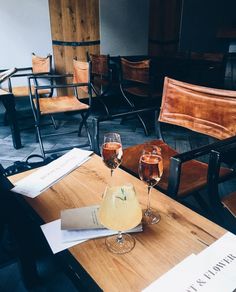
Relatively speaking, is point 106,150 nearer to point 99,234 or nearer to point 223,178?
point 99,234

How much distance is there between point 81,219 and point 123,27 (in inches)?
156

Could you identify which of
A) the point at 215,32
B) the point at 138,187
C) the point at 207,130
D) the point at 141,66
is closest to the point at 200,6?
the point at 215,32

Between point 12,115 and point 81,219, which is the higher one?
point 81,219

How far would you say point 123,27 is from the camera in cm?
424

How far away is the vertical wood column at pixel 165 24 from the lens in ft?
17.6

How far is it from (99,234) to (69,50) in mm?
3213

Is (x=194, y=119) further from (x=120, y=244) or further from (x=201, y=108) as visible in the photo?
(x=120, y=244)

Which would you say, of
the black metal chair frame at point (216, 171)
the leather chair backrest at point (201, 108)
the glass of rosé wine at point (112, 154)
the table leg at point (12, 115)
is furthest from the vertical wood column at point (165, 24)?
the glass of rosé wine at point (112, 154)

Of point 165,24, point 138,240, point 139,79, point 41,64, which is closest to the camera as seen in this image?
point 138,240

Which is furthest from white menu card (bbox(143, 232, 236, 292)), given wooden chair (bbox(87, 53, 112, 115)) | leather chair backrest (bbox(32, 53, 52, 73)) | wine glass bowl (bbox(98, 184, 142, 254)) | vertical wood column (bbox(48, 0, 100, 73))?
vertical wood column (bbox(48, 0, 100, 73))

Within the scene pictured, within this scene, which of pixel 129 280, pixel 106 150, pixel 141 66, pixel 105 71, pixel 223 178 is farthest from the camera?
pixel 105 71

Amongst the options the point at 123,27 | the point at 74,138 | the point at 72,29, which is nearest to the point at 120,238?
the point at 74,138

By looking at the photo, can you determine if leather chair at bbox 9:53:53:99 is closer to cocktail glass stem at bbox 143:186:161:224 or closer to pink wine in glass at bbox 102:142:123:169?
pink wine in glass at bbox 102:142:123:169

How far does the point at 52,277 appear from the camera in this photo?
1355mm
